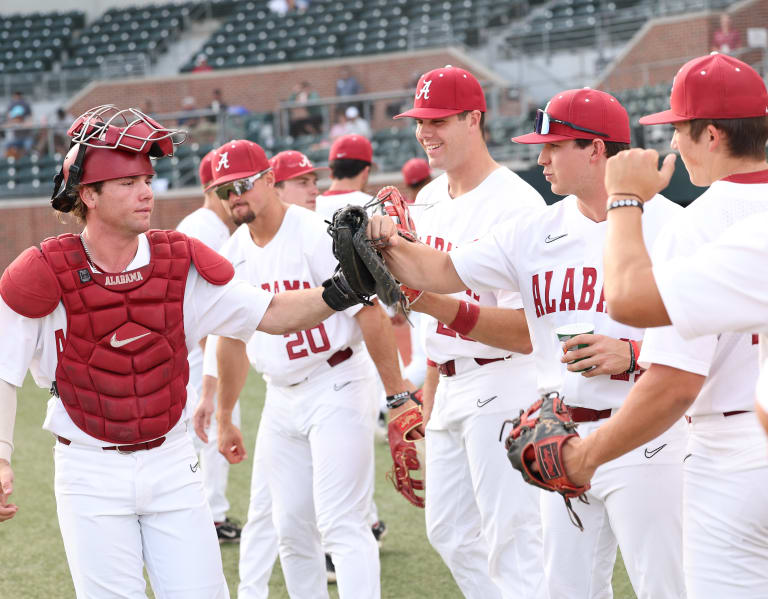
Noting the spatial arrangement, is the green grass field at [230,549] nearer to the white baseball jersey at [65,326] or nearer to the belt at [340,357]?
the belt at [340,357]

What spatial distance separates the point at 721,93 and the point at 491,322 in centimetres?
137

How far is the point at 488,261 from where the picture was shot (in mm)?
3227

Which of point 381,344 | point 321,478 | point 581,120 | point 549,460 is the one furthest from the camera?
point 381,344

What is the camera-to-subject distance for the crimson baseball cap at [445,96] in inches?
157

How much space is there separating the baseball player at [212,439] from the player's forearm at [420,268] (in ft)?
8.33

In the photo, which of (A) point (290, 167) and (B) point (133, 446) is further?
(A) point (290, 167)

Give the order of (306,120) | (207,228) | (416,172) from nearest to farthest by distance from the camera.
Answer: (207,228), (416,172), (306,120)

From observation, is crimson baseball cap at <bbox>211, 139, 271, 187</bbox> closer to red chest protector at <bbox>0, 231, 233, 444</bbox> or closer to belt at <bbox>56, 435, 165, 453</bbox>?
red chest protector at <bbox>0, 231, 233, 444</bbox>

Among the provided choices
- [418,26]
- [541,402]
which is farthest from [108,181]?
[418,26]

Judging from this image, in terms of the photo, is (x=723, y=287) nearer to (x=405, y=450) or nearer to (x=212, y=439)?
(x=405, y=450)

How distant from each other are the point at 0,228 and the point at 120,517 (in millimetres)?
17157

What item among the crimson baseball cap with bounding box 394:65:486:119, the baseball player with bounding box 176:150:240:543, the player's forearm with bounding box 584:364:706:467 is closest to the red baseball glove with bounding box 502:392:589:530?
the player's forearm with bounding box 584:364:706:467

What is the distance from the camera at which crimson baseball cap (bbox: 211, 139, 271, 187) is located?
A: 4477 mm

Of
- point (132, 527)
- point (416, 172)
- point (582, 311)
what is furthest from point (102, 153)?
point (416, 172)
